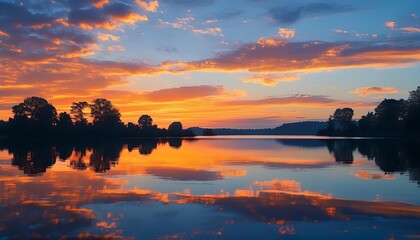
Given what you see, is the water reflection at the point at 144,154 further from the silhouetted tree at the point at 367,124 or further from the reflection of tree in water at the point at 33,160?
the silhouetted tree at the point at 367,124

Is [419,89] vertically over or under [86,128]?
over

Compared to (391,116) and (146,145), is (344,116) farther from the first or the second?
(146,145)

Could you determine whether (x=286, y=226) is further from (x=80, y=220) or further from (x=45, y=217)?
(x=45, y=217)

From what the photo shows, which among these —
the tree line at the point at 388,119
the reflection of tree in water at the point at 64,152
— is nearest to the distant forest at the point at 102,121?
the tree line at the point at 388,119

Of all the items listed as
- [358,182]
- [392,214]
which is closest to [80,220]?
[392,214]

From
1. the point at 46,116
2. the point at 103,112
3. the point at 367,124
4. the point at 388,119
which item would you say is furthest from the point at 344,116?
the point at 46,116

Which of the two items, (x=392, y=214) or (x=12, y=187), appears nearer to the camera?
(x=392, y=214)

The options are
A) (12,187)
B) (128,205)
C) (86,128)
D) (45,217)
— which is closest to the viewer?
(45,217)

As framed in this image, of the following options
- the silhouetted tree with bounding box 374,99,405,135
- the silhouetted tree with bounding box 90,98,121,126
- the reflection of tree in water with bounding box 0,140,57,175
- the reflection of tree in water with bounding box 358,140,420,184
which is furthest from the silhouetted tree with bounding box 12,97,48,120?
the silhouetted tree with bounding box 374,99,405,135

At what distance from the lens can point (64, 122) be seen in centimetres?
13362

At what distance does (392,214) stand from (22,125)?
415ft

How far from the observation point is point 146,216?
584 inches

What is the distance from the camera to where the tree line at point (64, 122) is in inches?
4875

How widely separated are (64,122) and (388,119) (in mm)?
118504
